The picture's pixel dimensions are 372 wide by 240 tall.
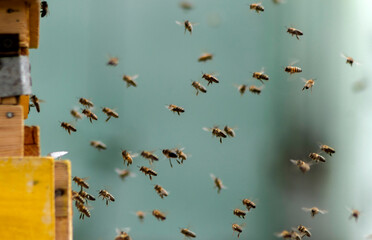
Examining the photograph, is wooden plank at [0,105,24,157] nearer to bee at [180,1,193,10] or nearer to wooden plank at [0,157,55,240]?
wooden plank at [0,157,55,240]

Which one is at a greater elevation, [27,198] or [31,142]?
Answer: [31,142]

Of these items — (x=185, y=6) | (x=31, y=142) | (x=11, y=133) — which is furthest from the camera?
(x=185, y=6)

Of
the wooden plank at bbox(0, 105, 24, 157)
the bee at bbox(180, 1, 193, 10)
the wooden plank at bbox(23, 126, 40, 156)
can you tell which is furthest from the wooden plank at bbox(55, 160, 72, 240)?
the bee at bbox(180, 1, 193, 10)

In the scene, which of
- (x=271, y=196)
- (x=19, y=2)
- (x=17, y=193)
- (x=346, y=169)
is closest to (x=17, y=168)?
(x=17, y=193)

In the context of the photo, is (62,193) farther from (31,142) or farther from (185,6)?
(185,6)

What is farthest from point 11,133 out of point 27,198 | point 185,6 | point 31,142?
point 185,6
